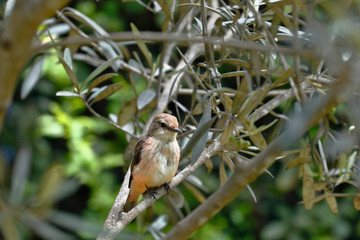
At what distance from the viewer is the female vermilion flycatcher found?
11.4 feet

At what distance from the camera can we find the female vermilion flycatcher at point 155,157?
137 inches

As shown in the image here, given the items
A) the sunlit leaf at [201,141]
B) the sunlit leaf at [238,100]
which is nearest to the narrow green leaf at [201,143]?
the sunlit leaf at [201,141]

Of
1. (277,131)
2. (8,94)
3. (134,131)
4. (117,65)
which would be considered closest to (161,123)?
(134,131)

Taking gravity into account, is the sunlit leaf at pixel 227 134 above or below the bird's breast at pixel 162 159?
above

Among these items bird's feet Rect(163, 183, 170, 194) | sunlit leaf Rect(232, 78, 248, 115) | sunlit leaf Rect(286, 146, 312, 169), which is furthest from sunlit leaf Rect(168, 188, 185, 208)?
sunlit leaf Rect(232, 78, 248, 115)

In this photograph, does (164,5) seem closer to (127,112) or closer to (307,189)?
(127,112)

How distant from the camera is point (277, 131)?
258 centimetres

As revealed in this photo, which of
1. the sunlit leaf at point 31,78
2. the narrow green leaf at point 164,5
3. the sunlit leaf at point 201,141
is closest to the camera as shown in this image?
the sunlit leaf at point 201,141

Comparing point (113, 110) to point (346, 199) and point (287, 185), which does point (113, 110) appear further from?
point (346, 199)

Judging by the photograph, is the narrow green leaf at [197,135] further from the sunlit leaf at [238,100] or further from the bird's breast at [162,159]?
the bird's breast at [162,159]

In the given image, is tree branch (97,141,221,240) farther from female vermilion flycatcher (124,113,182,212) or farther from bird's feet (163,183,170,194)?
female vermilion flycatcher (124,113,182,212)

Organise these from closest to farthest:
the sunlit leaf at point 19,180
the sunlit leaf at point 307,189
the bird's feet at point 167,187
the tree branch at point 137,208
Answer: the sunlit leaf at point 19,180, the tree branch at point 137,208, the sunlit leaf at point 307,189, the bird's feet at point 167,187

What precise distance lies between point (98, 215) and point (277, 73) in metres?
3.62

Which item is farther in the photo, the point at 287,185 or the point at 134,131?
the point at 287,185
